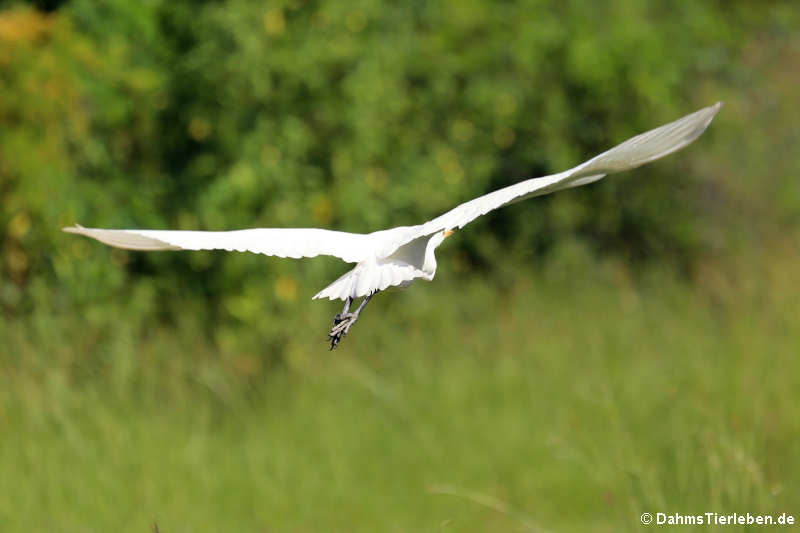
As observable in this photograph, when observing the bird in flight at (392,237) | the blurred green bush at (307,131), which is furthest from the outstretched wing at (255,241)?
the blurred green bush at (307,131)

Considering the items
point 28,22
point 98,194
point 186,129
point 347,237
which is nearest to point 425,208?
point 186,129

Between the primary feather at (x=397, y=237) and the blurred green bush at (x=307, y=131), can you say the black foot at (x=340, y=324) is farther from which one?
the blurred green bush at (x=307, y=131)

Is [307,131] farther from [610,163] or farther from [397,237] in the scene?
[610,163]

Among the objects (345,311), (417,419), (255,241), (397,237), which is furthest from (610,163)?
(417,419)

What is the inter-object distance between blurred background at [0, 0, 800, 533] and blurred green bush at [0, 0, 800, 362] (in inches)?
0.8

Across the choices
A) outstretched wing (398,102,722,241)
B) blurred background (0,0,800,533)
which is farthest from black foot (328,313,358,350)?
blurred background (0,0,800,533)

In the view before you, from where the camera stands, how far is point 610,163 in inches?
104

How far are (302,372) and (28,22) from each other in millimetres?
2072

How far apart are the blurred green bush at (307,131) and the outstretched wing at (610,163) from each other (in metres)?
3.08

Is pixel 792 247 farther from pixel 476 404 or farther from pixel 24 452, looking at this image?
pixel 24 452

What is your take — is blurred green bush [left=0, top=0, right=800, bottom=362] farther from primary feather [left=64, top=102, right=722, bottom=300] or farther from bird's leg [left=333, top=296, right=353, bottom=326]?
bird's leg [left=333, top=296, right=353, bottom=326]

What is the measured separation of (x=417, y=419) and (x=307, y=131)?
78.8 inches

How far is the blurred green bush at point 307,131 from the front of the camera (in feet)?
18.0

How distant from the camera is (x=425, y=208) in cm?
672
